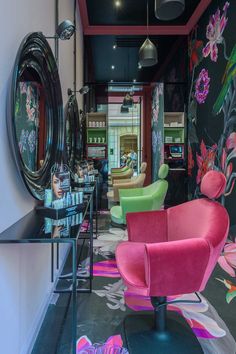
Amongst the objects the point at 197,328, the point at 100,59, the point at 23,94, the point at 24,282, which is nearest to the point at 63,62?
the point at 23,94

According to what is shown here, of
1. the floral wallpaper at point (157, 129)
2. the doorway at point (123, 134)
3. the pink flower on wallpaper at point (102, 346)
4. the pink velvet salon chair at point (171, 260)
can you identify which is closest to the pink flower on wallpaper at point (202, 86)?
the floral wallpaper at point (157, 129)

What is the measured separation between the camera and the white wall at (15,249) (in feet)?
4.56

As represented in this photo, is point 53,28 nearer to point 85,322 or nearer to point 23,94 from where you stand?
point 23,94

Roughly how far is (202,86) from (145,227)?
362cm

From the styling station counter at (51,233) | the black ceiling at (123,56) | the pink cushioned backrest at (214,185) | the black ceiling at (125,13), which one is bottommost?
the styling station counter at (51,233)

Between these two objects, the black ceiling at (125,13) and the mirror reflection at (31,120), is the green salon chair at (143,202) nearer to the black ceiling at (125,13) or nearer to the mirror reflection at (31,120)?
the mirror reflection at (31,120)

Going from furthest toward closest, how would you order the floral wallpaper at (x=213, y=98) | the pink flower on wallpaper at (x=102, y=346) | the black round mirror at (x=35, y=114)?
the floral wallpaper at (x=213, y=98), the pink flower on wallpaper at (x=102, y=346), the black round mirror at (x=35, y=114)

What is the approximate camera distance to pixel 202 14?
16.3ft

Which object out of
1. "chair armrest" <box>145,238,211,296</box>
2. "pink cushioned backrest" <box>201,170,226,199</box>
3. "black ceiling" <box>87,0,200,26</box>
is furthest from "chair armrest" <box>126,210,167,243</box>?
"black ceiling" <box>87,0,200,26</box>

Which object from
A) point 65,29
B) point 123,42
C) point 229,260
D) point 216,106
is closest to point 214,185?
→ point 65,29

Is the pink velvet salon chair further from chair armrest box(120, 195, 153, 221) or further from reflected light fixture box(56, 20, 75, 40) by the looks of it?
reflected light fixture box(56, 20, 75, 40)

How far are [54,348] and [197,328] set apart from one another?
99 centimetres

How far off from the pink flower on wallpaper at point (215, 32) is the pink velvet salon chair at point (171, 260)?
319 cm

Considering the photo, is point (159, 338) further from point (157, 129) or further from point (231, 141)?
point (157, 129)
